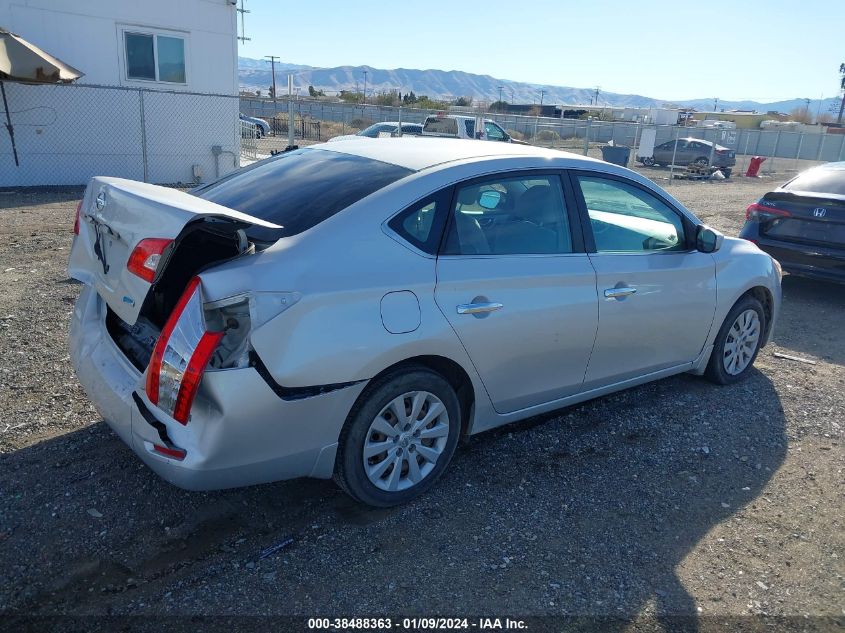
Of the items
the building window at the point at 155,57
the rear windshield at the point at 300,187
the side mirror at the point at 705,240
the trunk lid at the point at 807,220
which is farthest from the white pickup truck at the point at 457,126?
the rear windshield at the point at 300,187

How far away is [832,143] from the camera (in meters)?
36.4

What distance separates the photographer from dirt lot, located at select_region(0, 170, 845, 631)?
2742 mm

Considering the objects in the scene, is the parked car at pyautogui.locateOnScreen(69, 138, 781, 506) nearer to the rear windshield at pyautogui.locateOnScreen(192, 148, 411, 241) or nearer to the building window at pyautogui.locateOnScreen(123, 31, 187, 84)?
the rear windshield at pyautogui.locateOnScreen(192, 148, 411, 241)

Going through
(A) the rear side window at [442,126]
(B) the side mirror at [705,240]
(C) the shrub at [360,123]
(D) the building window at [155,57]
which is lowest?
(C) the shrub at [360,123]

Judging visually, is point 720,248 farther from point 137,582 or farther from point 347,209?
point 137,582

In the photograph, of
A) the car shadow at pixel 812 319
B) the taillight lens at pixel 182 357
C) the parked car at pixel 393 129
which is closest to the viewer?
the taillight lens at pixel 182 357

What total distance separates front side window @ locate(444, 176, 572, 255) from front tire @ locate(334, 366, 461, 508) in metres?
0.69

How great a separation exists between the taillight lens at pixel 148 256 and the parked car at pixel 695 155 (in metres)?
26.8

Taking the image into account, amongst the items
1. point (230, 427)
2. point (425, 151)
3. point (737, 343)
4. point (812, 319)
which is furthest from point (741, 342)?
point (230, 427)

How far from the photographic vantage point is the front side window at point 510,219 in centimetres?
335

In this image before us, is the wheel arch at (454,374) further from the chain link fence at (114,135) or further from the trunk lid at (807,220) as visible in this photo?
the chain link fence at (114,135)

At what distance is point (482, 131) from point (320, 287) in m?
17.9

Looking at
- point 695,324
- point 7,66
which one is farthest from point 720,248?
point 7,66

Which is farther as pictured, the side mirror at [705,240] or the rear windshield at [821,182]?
the rear windshield at [821,182]
